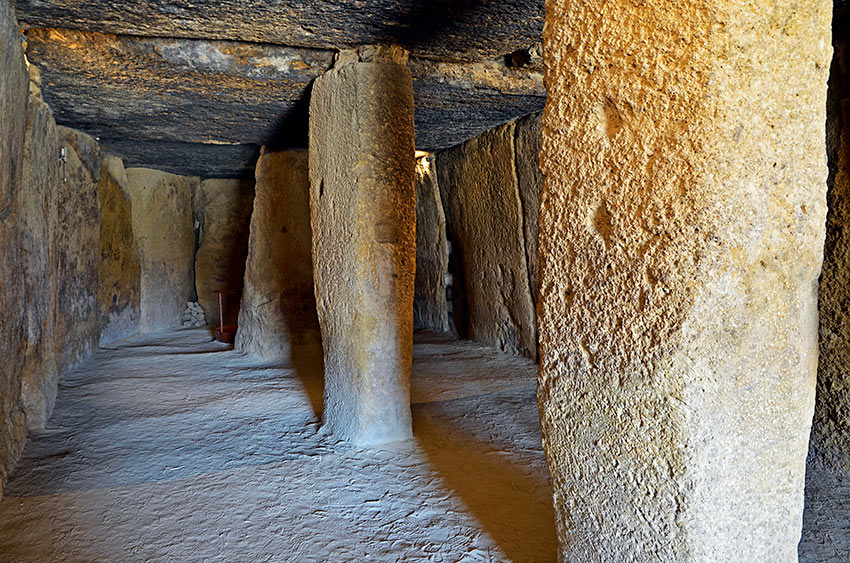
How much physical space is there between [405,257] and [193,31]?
4.84ft

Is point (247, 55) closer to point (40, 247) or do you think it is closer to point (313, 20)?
point (313, 20)

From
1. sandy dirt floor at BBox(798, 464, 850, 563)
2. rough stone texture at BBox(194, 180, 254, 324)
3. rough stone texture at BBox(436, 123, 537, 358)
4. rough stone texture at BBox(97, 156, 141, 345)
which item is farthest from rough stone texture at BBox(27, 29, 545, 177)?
sandy dirt floor at BBox(798, 464, 850, 563)

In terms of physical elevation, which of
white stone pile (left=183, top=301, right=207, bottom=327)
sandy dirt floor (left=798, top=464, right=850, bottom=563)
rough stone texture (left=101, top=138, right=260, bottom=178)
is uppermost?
rough stone texture (left=101, top=138, right=260, bottom=178)

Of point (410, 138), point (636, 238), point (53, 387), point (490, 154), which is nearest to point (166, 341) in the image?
point (53, 387)

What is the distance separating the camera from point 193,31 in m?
2.64

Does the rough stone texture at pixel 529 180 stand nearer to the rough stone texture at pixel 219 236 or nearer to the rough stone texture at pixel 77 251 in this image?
the rough stone texture at pixel 77 251

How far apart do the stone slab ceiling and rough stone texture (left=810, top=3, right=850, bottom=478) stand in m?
1.43

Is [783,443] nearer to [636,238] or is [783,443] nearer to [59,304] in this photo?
[636,238]

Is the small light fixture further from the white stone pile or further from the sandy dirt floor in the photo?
the sandy dirt floor

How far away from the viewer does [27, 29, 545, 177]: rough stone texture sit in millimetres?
2775

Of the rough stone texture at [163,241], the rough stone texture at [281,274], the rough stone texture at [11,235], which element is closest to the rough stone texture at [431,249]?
the rough stone texture at [281,274]

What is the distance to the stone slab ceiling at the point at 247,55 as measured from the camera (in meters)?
2.45

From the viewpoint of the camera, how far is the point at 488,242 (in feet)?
17.3

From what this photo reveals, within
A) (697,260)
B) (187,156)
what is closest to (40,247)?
(187,156)
